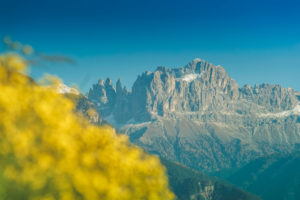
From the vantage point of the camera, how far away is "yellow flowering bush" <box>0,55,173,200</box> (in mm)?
9148

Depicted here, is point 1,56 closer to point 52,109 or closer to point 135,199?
point 52,109

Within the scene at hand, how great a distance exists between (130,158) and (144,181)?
957 mm

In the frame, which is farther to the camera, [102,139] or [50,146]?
[102,139]

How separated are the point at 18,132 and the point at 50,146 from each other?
3.27ft

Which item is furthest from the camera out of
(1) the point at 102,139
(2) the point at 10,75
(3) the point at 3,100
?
(1) the point at 102,139

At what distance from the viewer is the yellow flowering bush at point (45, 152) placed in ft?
30.0

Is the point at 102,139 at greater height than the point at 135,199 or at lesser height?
greater

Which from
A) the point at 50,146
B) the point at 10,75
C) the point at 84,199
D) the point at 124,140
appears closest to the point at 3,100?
the point at 10,75

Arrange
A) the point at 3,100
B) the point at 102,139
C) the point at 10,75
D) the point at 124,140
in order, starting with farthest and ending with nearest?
the point at 124,140 < the point at 102,139 < the point at 10,75 < the point at 3,100

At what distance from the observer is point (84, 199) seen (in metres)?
9.48

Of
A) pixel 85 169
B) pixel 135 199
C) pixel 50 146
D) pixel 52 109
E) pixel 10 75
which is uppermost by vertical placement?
pixel 10 75

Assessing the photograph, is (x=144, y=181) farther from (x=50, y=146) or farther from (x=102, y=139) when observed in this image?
(x=50, y=146)

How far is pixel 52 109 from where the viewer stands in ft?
31.2

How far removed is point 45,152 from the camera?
932 centimetres
